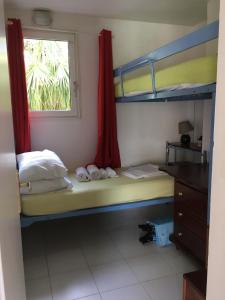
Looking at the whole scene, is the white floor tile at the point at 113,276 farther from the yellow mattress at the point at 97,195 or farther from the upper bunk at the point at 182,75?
the upper bunk at the point at 182,75

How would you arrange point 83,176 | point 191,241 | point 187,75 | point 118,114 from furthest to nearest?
point 118,114
point 83,176
point 191,241
point 187,75

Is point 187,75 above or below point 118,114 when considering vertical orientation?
above

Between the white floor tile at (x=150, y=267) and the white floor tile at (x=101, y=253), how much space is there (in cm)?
16

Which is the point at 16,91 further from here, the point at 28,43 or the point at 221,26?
the point at 221,26

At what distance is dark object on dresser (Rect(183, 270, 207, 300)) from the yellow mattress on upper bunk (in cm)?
113

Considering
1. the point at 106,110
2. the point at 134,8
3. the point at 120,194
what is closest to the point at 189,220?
the point at 120,194

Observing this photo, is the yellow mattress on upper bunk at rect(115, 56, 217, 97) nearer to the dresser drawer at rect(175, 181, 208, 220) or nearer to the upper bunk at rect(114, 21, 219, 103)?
the upper bunk at rect(114, 21, 219, 103)

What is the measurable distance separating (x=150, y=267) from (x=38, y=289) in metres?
0.90

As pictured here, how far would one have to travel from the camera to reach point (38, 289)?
183cm

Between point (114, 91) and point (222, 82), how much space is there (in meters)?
2.25

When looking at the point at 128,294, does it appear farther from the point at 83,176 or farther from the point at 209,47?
the point at 209,47

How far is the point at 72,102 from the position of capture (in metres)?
2.87

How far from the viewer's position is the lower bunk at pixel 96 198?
201cm

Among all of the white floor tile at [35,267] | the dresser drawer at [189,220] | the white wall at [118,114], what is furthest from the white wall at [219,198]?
the white wall at [118,114]
